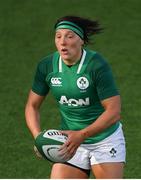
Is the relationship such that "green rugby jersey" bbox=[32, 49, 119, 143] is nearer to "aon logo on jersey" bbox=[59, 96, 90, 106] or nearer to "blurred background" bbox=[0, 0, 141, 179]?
"aon logo on jersey" bbox=[59, 96, 90, 106]

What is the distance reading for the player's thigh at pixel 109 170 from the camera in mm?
7109

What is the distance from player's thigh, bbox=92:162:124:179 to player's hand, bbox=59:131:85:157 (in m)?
0.56

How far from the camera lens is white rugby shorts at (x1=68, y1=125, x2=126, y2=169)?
23.7 ft

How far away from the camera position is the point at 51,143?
6906 mm

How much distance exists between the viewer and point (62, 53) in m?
6.96

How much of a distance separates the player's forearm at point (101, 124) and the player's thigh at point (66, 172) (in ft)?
2.07

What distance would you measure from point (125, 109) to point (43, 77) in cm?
486

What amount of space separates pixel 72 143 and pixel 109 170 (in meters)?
0.66

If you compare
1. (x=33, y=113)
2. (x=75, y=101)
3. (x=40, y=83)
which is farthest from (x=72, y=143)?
(x=40, y=83)

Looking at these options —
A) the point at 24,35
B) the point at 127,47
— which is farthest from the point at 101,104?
the point at 24,35

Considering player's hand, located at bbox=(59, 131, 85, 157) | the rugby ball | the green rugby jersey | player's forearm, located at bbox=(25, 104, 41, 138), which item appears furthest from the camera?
player's forearm, located at bbox=(25, 104, 41, 138)

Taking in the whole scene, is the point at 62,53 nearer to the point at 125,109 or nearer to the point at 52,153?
the point at 52,153

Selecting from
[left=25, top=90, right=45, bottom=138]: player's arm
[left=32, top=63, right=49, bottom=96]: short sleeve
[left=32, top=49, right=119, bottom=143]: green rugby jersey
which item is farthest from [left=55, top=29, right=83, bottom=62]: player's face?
[left=25, top=90, right=45, bottom=138]: player's arm

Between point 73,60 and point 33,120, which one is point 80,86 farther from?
point 33,120
